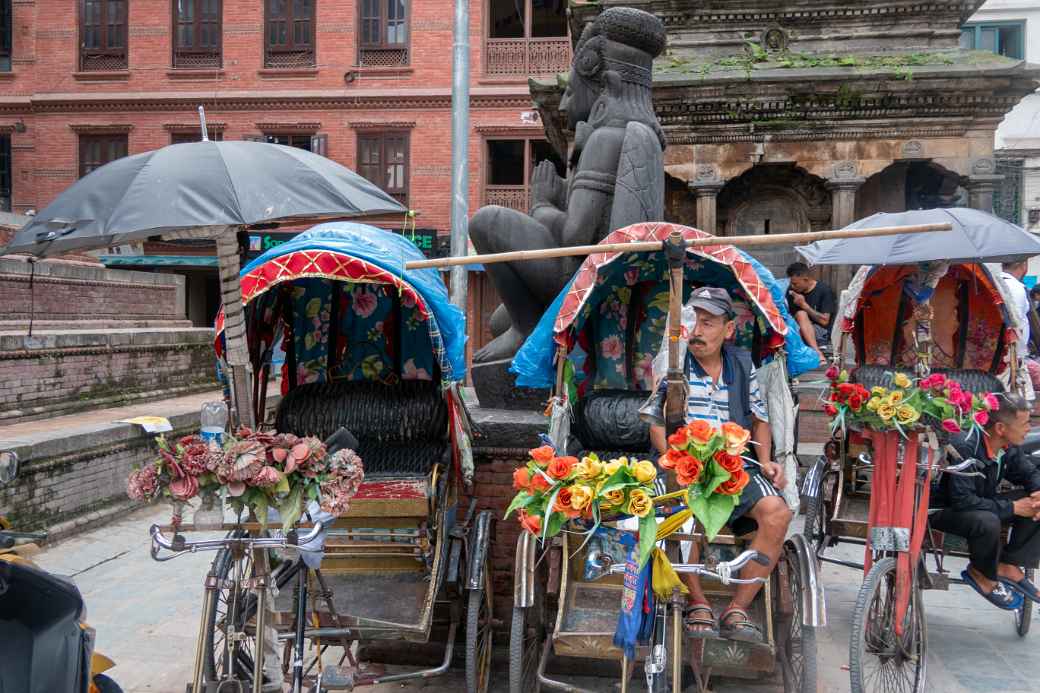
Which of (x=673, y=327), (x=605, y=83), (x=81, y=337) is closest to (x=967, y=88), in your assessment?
(x=605, y=83)

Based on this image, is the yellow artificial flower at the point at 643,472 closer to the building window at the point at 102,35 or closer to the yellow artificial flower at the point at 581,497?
the yellow artificial flower at the point at 581,497

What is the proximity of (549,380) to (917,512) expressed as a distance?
6.79 feet

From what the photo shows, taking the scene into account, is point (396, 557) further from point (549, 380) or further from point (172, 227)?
point (172, 227)

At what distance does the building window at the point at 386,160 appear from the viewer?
23.2m

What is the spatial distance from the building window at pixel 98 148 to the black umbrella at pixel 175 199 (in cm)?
2330

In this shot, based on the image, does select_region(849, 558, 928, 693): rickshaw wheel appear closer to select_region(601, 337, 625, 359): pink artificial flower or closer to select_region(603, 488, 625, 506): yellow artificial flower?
select_region(603, 488, 625, 506): yellow artificial flower

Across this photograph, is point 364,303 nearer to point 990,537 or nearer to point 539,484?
point 539,484

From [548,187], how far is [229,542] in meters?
3.83

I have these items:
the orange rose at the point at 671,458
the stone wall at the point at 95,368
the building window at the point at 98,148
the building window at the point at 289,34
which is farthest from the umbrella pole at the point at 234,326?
the building window at the point at 98,148

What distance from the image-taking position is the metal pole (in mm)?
13289

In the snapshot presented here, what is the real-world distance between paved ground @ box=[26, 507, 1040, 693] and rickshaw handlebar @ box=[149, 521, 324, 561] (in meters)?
1.58

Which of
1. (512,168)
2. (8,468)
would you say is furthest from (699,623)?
(512,168)

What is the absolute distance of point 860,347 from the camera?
22.3ft

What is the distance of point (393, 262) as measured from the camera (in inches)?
186
